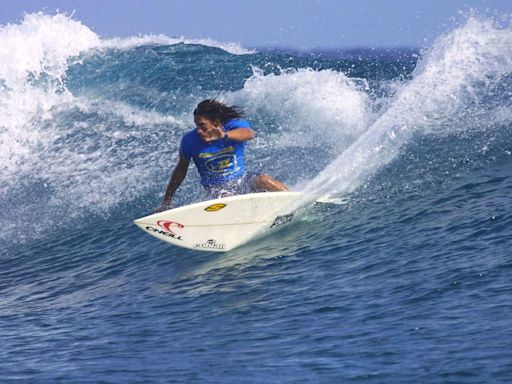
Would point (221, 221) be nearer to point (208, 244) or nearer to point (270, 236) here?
point (208, 244)

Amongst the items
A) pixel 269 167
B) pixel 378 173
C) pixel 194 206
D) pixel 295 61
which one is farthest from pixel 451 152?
pixel 295 61

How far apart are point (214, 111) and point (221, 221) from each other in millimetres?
1186

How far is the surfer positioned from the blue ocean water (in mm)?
642

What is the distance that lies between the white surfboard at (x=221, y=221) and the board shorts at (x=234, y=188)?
0.77 feet

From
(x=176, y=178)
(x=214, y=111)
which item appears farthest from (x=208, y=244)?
(x=214, y=111)

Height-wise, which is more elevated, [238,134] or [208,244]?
[238,134]

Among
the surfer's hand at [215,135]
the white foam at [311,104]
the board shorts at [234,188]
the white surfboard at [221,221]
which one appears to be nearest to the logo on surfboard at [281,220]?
the white surfboard at [221,221]

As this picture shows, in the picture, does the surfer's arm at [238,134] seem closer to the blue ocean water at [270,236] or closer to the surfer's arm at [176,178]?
the surfer's arm at [176,178]

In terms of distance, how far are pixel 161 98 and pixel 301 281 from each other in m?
11.6

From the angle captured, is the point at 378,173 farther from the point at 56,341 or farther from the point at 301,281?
the point at 56,341

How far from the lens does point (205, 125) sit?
9.94 m

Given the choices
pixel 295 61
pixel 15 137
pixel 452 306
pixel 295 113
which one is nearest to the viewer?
pixel 452 306

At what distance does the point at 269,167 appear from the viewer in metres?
14.5

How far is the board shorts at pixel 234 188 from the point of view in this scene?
1045cm
